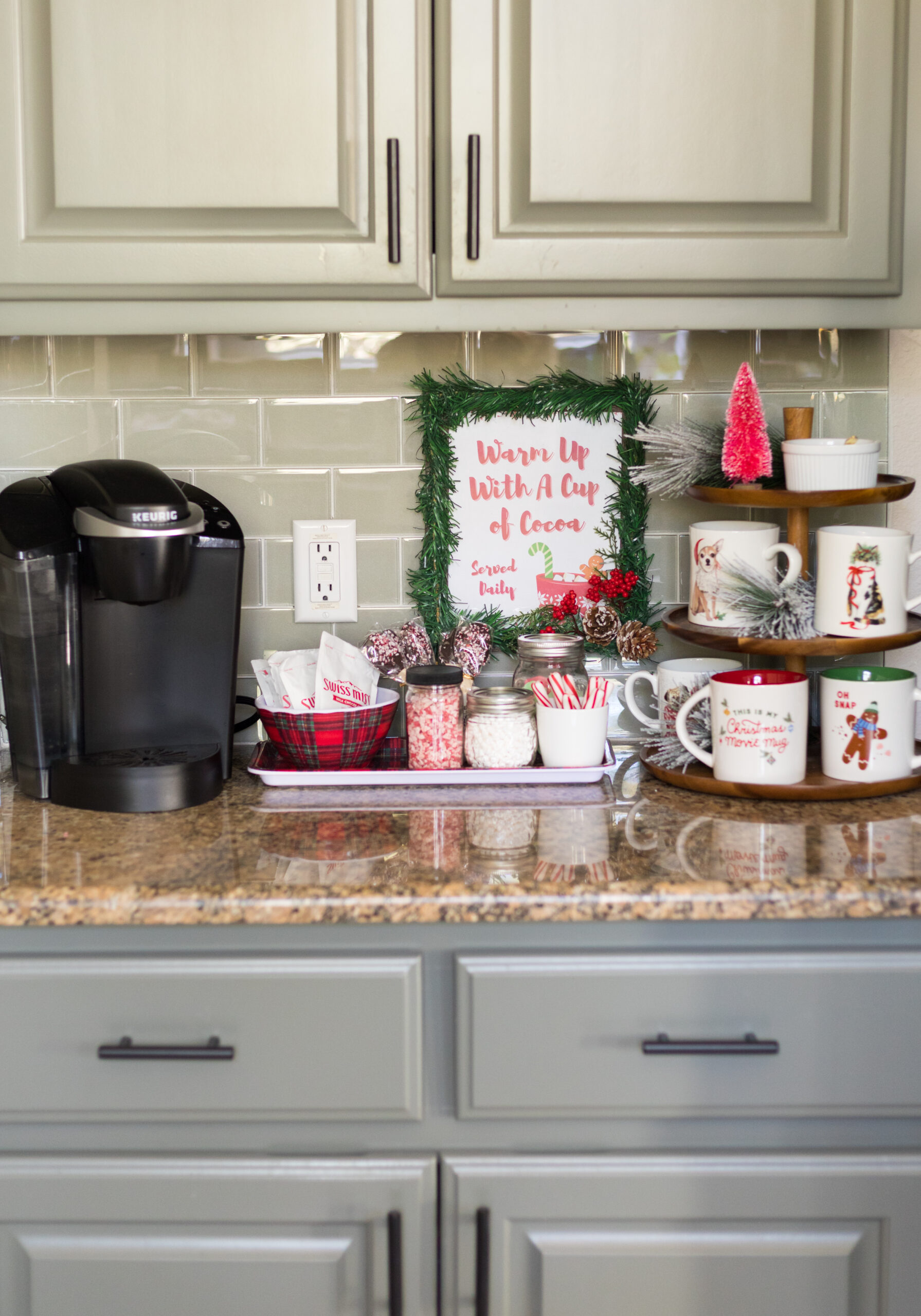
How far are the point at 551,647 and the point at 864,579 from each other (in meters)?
0.37

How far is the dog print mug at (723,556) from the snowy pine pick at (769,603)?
0.4 inches

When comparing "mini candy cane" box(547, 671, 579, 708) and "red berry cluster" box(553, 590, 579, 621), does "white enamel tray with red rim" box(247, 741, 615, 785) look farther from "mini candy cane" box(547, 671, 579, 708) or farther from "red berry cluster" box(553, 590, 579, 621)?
"red berry cluster" box(553, 590, 579, 621)

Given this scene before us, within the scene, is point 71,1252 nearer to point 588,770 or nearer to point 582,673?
point 588,770

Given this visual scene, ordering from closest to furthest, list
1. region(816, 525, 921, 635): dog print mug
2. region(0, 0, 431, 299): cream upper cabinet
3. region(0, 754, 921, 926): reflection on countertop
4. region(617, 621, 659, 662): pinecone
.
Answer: region(0, 754, 921, 926): reflection on countertop, region(0, 0, 431, 299): cream upper cabinet, region(816, 525, 921, 635): dog print mug, region(617, 621, 659, 662): pinecone

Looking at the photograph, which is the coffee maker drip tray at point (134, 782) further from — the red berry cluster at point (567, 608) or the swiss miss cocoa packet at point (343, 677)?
the red berry cluster at point (567, 608)

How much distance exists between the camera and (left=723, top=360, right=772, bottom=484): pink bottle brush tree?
131cm

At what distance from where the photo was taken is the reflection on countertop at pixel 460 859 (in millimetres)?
964

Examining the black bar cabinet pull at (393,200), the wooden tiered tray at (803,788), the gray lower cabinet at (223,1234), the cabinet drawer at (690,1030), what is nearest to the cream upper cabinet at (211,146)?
the black bar cabinet pull at (393,200)

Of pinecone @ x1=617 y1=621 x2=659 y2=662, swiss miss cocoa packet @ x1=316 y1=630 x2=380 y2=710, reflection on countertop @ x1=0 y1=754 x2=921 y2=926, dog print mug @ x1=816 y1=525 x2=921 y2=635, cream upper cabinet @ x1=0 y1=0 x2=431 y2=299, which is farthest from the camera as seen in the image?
pinecone @ x1=617 y1=621 x2=659 y2=662

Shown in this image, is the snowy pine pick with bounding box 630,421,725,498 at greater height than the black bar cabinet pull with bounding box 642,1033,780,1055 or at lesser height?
greater

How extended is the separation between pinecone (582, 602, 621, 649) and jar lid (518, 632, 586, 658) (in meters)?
0.07

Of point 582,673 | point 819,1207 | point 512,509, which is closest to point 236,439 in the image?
point 512,509

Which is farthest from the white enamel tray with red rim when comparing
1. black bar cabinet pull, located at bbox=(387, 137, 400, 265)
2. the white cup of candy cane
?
black bar cabinet pull, located at bbox=(387, 137, 400, 265)

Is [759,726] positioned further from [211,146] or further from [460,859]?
[211,146]
